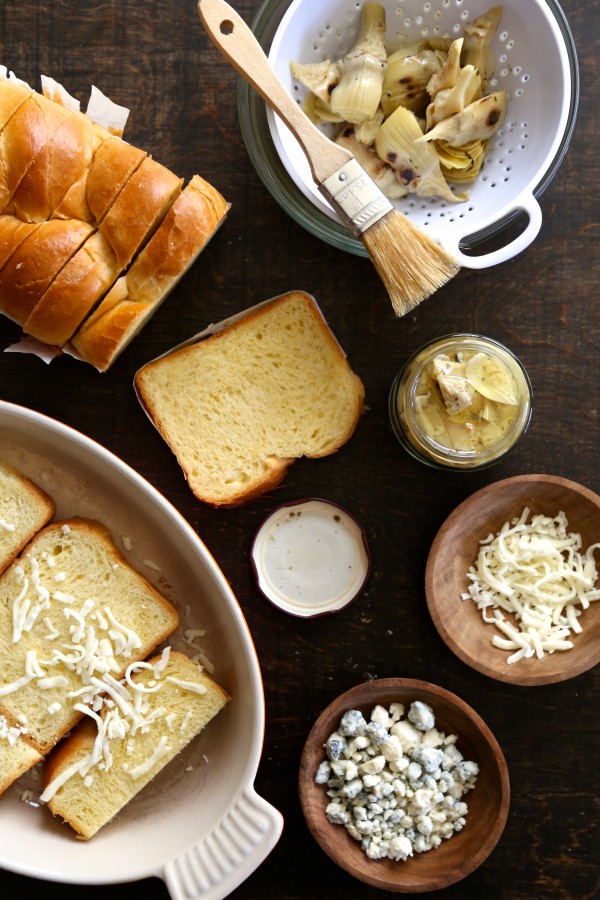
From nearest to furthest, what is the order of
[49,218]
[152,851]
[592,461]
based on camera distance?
[49,218] < [152,851] < [592,461]

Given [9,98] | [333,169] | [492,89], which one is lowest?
[492,89]

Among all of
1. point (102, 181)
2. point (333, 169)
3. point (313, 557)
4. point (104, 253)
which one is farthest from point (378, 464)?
point (102, 181)

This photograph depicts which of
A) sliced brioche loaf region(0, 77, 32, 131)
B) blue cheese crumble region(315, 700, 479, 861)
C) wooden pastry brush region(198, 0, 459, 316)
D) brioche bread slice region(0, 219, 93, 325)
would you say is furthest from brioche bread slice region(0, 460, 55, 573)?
wooden pastry brush region(198, 0, 459, 316)

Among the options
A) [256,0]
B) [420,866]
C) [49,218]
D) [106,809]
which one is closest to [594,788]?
[420,866]

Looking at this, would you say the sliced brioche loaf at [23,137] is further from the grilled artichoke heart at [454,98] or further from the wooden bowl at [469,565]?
the wooden bowl at [469,565]

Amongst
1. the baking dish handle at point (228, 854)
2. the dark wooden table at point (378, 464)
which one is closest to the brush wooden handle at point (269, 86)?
the dark wooden table at point (378, 464)

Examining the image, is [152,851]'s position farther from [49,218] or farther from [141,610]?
[49,218]

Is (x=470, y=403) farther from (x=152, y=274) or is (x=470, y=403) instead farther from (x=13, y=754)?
(x=13, y=754)
